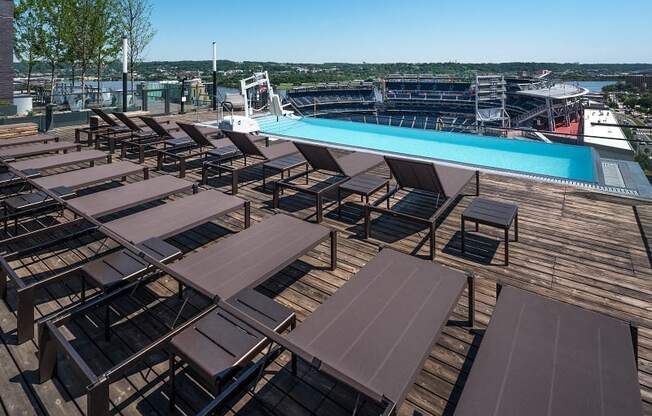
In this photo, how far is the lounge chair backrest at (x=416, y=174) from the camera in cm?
474

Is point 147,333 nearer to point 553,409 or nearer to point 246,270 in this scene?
point 246,270

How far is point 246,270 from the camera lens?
10.2 ft

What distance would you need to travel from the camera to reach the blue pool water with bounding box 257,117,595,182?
10.8m

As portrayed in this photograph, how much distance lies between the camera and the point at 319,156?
5.86 meters

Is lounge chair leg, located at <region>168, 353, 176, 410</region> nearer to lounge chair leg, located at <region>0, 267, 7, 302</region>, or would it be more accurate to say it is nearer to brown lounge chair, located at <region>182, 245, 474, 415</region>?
brown lounge chair, located at <region>182, 245, 474, 415</region>

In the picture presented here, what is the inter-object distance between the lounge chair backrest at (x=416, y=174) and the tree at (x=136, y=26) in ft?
57.0

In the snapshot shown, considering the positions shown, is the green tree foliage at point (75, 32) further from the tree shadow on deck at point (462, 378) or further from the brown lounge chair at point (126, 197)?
the tree shadow on deck at point (462, 378)

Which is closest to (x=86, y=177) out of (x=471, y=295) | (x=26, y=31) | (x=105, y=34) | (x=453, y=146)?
(x=471, y=295)

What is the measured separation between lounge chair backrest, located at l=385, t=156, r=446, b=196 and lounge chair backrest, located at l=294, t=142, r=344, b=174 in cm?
103

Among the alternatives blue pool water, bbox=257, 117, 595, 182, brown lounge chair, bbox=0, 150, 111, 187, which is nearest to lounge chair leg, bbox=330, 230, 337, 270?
brown lounge chair, bbox=0, 150, 111, 187

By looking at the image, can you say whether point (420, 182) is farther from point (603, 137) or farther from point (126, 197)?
point (126, 197)

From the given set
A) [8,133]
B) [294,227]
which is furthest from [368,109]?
[294,227]

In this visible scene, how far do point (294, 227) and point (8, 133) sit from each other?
9964mm

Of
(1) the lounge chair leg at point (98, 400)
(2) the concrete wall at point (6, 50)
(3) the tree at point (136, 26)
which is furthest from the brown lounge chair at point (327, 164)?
(3) the tree at point (136, 26)
